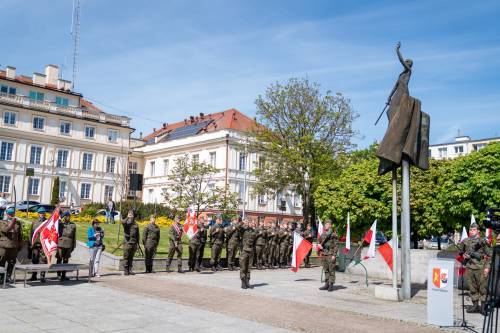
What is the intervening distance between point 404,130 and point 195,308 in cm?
788

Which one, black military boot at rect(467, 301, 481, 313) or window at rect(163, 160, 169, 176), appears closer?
black military boot at rect(467, 301, 481, 313)

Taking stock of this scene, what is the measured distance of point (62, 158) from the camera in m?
58.4

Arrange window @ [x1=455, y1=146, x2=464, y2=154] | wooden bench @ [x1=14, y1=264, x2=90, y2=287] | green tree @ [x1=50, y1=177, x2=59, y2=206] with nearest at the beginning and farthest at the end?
wooden bench @ [x1=14, y1=264, x2=90, y2=287] → green tree @ [x1=50, y1=177, x2=59, y2=206] → window @ [x1=455, y1=146, x2=464, y2=154]

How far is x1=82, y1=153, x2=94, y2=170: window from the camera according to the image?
6028cm

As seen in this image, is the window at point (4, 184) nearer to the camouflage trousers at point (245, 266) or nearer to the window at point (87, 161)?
the window at point (87, 161)

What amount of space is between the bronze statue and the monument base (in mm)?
3568

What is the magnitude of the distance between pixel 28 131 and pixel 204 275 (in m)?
45.4

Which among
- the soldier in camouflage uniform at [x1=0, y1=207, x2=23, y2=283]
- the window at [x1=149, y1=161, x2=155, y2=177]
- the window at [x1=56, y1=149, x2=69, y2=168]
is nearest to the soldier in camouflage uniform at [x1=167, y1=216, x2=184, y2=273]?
the soldier in camouflage uniform at [x1=0, y1=207, x2=23, y2=283]

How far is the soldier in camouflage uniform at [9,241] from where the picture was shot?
1273 centimetres

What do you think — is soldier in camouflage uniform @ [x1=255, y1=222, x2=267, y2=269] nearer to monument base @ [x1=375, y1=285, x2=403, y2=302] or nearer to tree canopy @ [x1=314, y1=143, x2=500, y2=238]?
tree canopy @ [x1=314, y1=143, x2=500, y2=238]

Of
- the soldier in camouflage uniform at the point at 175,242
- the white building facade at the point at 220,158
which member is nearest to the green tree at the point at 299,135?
the white building facade at the point at 220,158

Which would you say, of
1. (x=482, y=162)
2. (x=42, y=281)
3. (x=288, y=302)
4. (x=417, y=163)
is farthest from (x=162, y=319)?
(x=482, y=162)

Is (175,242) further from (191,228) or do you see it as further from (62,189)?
(62,189)

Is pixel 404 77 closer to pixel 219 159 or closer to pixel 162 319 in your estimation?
pixel 162 319
